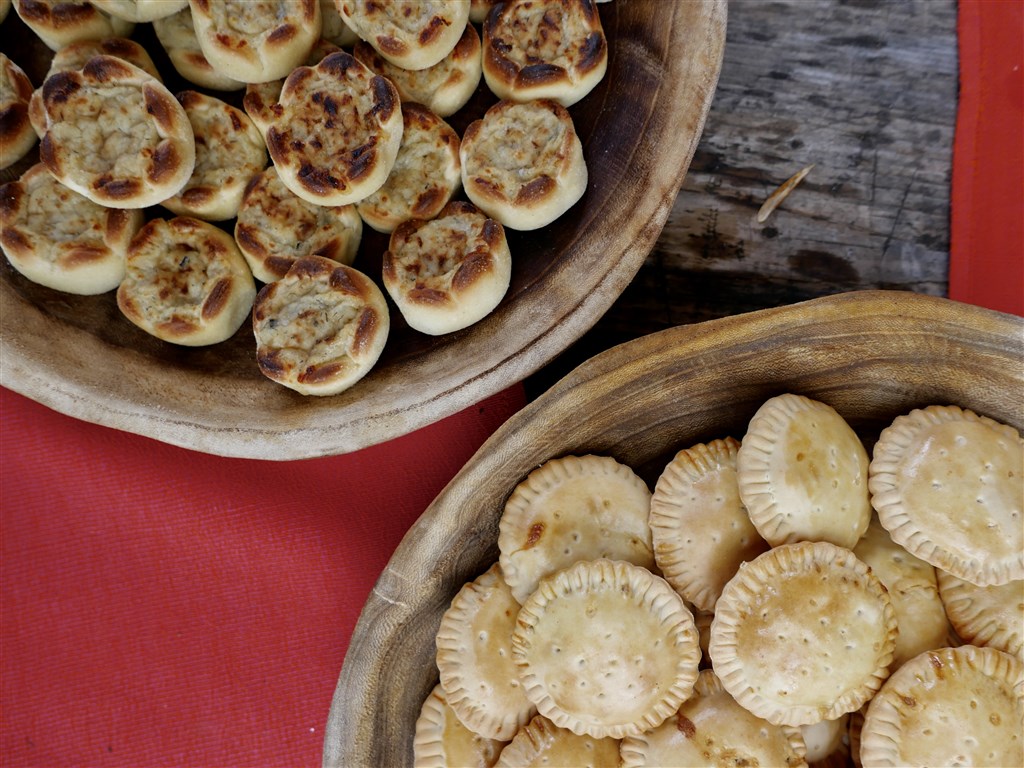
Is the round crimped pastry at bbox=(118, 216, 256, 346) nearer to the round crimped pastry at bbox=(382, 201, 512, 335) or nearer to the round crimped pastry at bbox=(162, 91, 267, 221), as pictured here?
the round crimped pastry at bbox=(162, 91, 267, 221)

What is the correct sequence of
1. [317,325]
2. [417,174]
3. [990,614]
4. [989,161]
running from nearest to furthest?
1. [990,614]
2. [317,325]
3. [417,174]
4. [989,161]

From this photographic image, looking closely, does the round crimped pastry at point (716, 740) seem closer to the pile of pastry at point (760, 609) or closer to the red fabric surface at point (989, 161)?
the pile of pastry at point (760, 609)

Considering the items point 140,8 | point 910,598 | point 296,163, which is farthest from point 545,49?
point 910,598

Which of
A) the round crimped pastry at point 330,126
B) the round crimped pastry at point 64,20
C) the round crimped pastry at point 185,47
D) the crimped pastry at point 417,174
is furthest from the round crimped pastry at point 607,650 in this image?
the round crimped pastry at point 64,20

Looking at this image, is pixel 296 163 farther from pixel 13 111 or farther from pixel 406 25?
pixel 13 111

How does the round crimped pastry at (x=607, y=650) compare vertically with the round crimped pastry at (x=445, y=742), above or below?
above

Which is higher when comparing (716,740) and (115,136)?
(115,136)
